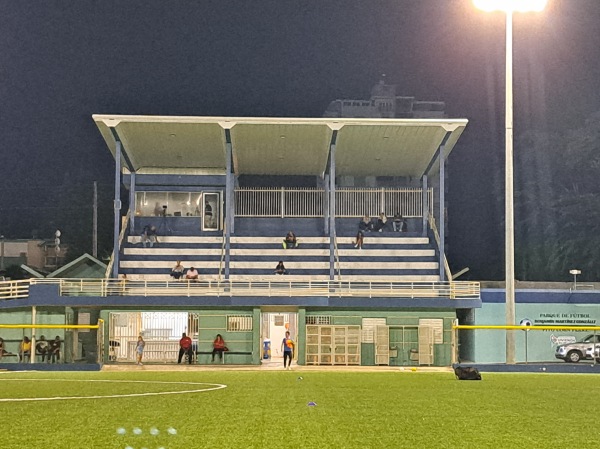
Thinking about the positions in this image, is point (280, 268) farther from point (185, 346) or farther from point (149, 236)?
point (185, 346)

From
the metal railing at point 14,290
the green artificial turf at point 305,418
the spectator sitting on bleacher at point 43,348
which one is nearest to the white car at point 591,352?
the green artificial turf at point 305,418

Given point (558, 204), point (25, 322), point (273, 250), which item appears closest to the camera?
point (25, 322)

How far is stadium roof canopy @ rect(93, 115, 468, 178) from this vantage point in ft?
138

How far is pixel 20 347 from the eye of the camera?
37625 mm

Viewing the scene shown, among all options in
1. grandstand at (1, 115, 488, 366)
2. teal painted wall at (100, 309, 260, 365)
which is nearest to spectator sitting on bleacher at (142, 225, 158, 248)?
grandstand at (1, 115, 488, 366)

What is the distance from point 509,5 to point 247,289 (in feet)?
49.2

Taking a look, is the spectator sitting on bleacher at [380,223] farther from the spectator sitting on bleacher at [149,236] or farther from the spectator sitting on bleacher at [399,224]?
the spectator sitting on bleacher at [149,236]

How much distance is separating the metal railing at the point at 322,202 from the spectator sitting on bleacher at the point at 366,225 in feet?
3.40

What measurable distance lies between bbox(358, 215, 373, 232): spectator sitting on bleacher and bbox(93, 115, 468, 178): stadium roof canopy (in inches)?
101

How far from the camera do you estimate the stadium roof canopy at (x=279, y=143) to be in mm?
41969

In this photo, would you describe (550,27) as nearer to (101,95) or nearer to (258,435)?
(101,95)

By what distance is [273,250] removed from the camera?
45406 mm

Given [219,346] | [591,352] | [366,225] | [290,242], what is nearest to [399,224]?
[366,225]

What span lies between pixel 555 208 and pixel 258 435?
→ 75.7 metres
